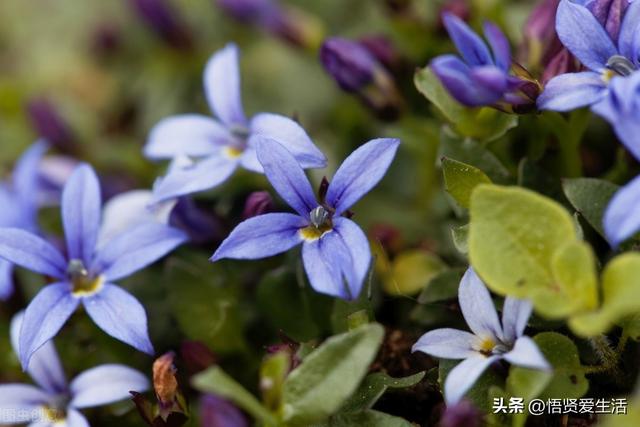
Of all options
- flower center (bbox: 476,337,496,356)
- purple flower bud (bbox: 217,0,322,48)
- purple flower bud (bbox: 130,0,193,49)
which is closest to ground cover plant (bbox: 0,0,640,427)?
flower center (bbox: 476,337,496,356)

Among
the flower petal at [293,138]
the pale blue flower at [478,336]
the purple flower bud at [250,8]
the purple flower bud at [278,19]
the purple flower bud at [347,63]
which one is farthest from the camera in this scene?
the purple flower bud at [250,8]

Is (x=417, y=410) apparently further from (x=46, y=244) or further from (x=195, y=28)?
(x=195, y=28)

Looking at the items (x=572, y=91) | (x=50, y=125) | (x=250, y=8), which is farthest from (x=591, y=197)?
(x=50, y=125)

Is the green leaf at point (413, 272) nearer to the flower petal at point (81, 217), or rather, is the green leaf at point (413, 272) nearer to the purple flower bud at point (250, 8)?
the flower petal at point (81, 217)

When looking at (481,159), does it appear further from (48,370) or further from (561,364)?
(48,370)

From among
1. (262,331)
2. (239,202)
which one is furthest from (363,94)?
(262,331)

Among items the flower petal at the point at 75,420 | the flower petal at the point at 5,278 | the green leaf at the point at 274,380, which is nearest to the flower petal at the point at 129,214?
the flower petal at the point at 5,278

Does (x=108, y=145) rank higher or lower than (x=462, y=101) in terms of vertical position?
lower

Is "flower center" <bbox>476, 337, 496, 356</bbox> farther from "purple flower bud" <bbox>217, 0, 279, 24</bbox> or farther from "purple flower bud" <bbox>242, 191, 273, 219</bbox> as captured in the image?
"purple flower bud" <bbox>217, 0, 279, 24</bbox>
